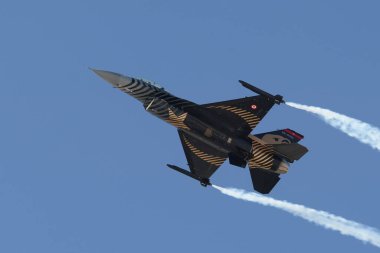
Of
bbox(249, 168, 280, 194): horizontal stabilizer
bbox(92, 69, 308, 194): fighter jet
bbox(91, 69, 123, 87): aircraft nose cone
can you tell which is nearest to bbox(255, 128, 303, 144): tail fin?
bbox(92, 69, 308, 194): fighter jet

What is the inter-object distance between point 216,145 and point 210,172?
3743mm

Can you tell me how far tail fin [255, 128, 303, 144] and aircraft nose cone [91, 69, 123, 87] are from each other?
34.7ft

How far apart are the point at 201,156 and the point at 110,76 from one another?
9011 millimetres

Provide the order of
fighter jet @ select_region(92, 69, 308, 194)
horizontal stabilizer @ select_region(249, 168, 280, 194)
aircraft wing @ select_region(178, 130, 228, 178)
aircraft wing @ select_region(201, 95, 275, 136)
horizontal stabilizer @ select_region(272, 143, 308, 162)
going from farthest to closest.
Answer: aircraft wing @ select_region(178, 130, 228, 178)
horizontal stabilizer @ select_region(249, 168, 280, 194)
aircraft wing @ select_region(201, 95, 275, 136)
fighter jet @ select_region(92, 69, 308, 194)
horizontal stabilizer @ select_region(272, 143, 308, 162)

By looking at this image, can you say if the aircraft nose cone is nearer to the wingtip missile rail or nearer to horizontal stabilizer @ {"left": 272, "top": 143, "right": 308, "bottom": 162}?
the wingtip missile rail

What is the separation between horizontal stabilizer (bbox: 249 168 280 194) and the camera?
85875mm

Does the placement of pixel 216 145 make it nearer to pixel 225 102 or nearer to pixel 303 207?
pixel 225 102

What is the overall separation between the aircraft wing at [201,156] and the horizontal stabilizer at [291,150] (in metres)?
4.52

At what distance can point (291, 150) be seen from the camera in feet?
275

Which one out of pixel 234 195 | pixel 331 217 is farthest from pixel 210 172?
pixel 331 217

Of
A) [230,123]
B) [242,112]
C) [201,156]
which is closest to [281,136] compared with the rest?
[242,112]

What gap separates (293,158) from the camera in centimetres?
8450

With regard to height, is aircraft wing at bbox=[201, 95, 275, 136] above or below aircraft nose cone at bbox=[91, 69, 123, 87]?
above

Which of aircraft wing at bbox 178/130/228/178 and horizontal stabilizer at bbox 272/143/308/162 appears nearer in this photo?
horizontal stabilizer at bbox 272/143/308/162
